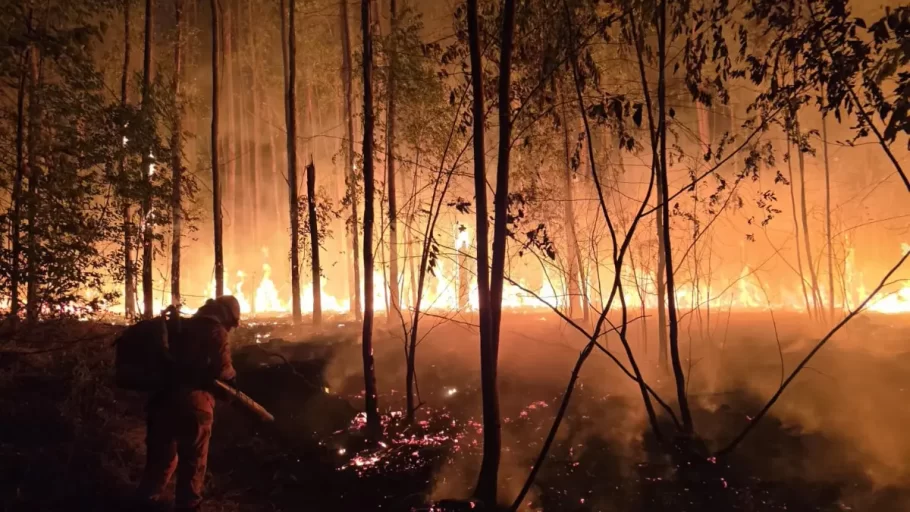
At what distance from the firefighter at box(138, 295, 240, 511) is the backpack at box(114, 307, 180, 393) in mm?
87

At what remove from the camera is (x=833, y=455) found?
20.5ft

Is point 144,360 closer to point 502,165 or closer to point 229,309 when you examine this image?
point 229,309

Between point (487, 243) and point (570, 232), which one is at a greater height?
point (570, 232)

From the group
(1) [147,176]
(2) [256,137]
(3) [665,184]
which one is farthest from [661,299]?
(2) [256,137]

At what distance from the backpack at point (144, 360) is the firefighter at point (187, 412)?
9 cm

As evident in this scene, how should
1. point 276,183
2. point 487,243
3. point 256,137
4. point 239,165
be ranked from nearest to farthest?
point 487,243 < point 256,137 < point 239,165 < point 276,183

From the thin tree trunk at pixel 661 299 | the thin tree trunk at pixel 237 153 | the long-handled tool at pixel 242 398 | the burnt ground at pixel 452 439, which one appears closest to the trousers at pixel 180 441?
the long-handled tool at pixel 242 398

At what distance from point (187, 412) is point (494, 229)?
10.5ft

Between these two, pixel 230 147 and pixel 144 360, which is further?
pixel 230 147

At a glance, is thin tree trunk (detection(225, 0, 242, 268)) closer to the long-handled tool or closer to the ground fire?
the ground fire

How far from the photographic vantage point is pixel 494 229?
4172 millimetres

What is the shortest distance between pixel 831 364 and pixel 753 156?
7429 millimetres

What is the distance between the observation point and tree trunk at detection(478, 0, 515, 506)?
13.8 feet

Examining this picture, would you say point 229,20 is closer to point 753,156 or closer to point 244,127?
point 244,127
